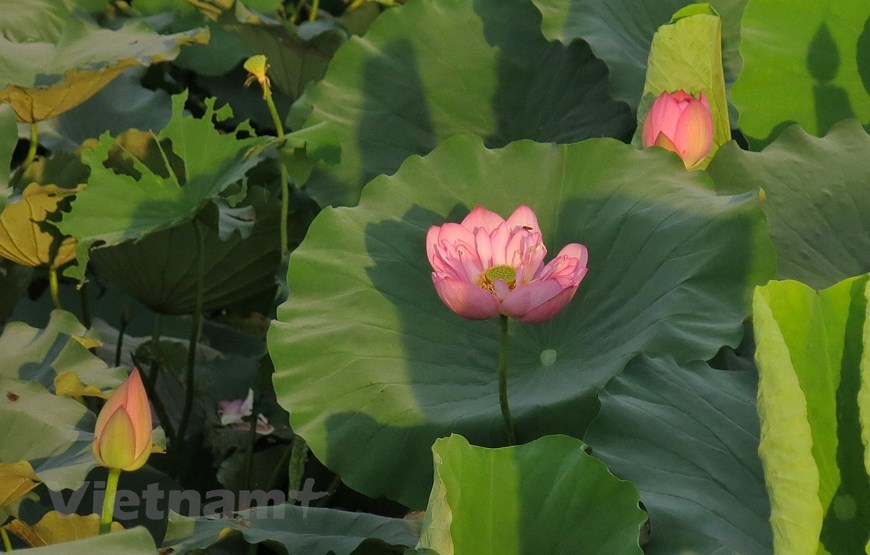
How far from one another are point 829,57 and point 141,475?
3.07 ft

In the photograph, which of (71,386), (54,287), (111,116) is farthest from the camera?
(111,116)

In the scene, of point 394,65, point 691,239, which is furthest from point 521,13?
point 691,239

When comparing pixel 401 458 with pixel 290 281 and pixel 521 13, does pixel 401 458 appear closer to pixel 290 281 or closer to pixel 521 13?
pixel 290 281

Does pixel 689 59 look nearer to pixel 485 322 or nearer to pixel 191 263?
pixel 485 322

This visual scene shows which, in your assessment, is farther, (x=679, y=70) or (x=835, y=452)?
(x=679, y=70)

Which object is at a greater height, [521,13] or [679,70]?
[679,70]

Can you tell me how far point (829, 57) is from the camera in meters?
1.32

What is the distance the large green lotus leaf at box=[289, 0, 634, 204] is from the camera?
5.05 feet

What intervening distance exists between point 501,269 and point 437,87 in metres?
0.62

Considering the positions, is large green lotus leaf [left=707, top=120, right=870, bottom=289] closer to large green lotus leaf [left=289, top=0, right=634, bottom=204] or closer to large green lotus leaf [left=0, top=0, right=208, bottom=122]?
large green lotus leaf [left=289, top=0, right=634, bottom=204]

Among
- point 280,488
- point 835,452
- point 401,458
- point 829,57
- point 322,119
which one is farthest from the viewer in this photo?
point 322,119

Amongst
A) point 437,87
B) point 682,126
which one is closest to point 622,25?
point 437,87

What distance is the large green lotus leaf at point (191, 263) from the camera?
152 cm

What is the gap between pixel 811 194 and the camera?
3.82 ft
